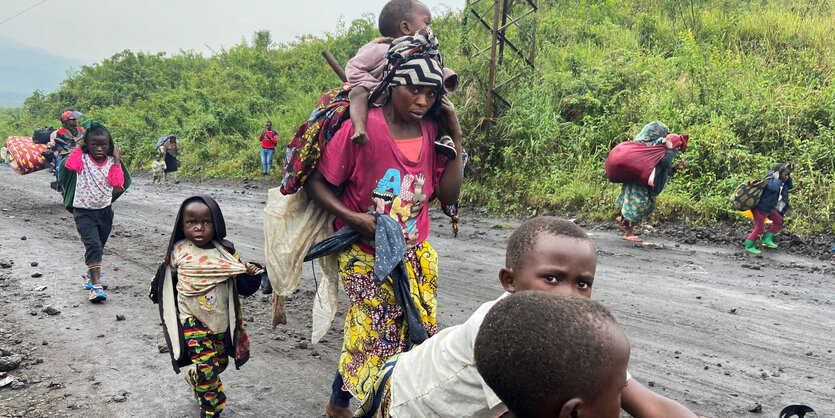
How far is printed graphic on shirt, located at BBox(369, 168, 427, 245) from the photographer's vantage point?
114 inches

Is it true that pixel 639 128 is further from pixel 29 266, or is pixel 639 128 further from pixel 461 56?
pixel 29 266

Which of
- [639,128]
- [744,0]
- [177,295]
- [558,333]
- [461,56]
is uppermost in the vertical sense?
[744,0]

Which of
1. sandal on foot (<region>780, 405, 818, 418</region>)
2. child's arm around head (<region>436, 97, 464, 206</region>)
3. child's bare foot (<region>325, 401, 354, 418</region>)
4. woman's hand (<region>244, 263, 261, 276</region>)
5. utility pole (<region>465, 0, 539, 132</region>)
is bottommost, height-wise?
child's bare foot (<region>325, 401, 354, 418</region>)

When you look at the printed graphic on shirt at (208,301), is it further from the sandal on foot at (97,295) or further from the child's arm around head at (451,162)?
the sandal on foot at (97,295)

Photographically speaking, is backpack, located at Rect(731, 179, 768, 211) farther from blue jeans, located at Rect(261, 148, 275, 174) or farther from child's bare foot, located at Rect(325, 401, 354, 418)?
blue jeans, located at Rect(261, 148, 275, 174)

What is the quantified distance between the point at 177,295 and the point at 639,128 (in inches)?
373

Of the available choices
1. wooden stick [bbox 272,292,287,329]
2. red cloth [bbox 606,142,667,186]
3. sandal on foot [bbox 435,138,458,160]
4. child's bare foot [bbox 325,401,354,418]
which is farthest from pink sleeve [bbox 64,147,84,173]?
red cloth [bbox 606,142,667,186]

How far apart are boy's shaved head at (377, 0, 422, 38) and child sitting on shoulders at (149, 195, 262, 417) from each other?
58.0 inches

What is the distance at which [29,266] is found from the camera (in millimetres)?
6977

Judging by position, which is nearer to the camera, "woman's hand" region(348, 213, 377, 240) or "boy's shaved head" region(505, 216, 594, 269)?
"boy's shaved head" region(505, 216, 594, 269)

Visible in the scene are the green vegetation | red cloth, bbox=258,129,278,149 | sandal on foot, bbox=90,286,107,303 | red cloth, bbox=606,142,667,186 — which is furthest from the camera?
red cloth, bbox=258,129,278,149

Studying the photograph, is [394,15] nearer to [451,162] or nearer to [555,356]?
[451,162]

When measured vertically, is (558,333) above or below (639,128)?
below

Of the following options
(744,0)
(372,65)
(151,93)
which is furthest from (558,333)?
(151,93)
